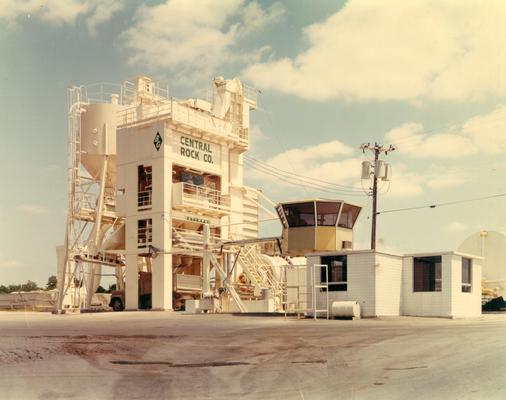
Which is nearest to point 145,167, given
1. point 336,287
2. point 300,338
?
point 336,287

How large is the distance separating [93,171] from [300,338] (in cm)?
4398

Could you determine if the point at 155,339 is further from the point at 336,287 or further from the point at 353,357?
the point at 336,287

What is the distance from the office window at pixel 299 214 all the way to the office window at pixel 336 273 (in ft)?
30.2

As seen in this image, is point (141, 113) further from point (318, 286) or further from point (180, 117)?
point (318, 286)

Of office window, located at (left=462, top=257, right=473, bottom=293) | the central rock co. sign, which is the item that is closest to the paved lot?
office window, located at (left=462, top=257, right=473, bottom=293)

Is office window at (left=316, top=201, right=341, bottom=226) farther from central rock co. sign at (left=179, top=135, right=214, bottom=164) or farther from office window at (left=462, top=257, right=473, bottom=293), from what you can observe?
central rock co. sign at (left=179, top=135, right=214, bottom=164)

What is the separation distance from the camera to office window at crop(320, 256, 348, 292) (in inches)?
1400

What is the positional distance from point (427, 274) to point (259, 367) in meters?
24.3

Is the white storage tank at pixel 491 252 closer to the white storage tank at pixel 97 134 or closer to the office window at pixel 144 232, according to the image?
the office window at pixel 144 232

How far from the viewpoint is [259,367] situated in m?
13.6

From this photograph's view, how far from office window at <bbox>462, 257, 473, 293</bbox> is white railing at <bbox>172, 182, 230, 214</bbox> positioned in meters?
23.4

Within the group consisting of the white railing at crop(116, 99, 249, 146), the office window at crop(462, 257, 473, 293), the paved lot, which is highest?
the white railing at crop(116, 99, 249, 146)

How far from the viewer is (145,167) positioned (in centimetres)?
5528

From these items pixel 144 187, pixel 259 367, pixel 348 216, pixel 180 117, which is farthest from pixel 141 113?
pixel 259 367
